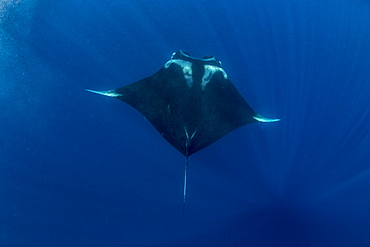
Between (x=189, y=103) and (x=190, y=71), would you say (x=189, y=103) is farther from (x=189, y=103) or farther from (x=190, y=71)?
(x=190, y=71)

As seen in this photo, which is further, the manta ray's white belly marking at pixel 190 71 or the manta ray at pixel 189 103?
the manta ray's white belly marking at pixel 190 71

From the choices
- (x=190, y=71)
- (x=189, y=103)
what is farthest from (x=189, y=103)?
(x=190, y=71)

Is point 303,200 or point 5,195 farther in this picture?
point 5,195

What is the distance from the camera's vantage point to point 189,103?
3.28 metres

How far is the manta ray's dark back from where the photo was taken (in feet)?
10.4

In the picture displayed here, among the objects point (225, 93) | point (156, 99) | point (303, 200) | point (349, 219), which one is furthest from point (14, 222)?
point (349, 219)

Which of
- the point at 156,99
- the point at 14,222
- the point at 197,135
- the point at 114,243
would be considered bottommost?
the point at 114,243

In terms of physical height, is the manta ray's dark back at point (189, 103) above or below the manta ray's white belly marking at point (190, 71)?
below

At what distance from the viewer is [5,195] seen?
228 inches

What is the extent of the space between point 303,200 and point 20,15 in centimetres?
841

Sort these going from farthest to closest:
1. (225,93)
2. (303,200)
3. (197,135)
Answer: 1. (303,200)
2. (225,93)
3. (197,135)

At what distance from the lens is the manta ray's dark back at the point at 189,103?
3.16 m

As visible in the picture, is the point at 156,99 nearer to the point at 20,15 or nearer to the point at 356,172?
the point at 356,172

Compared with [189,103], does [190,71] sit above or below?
above
